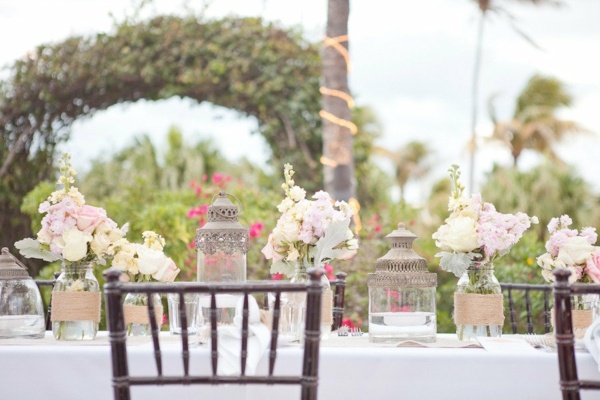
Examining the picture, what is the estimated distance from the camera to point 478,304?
2875mm

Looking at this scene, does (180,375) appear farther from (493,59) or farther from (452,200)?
(493,59)

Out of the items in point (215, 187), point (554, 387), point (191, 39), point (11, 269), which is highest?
point (191, 39)

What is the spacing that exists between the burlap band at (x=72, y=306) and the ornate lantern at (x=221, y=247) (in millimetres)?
361

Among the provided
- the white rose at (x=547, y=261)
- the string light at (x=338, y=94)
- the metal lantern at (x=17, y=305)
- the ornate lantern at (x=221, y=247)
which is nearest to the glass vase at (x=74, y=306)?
the metal lantern at (x=17, y=305)

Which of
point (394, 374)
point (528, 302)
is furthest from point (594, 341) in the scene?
point (528, 302)

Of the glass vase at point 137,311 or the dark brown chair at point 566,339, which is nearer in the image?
the dark brown chair at point 566,339

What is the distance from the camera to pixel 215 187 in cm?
808

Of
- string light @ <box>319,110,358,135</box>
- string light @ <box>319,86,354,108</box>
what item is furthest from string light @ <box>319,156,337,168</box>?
string light @ <box>319,86,354,108</box>

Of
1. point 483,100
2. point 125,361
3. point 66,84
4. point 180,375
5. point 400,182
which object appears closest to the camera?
point 125,361

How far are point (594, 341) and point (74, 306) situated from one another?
1542 mm

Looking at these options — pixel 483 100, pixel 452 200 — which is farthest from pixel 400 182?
pixel 452 200

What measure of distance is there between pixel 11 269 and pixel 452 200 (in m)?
1.43

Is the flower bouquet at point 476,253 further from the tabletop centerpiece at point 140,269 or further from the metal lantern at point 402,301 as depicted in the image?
the tabletop centerpiece at point 140,269

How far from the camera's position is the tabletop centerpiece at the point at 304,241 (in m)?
2.86
